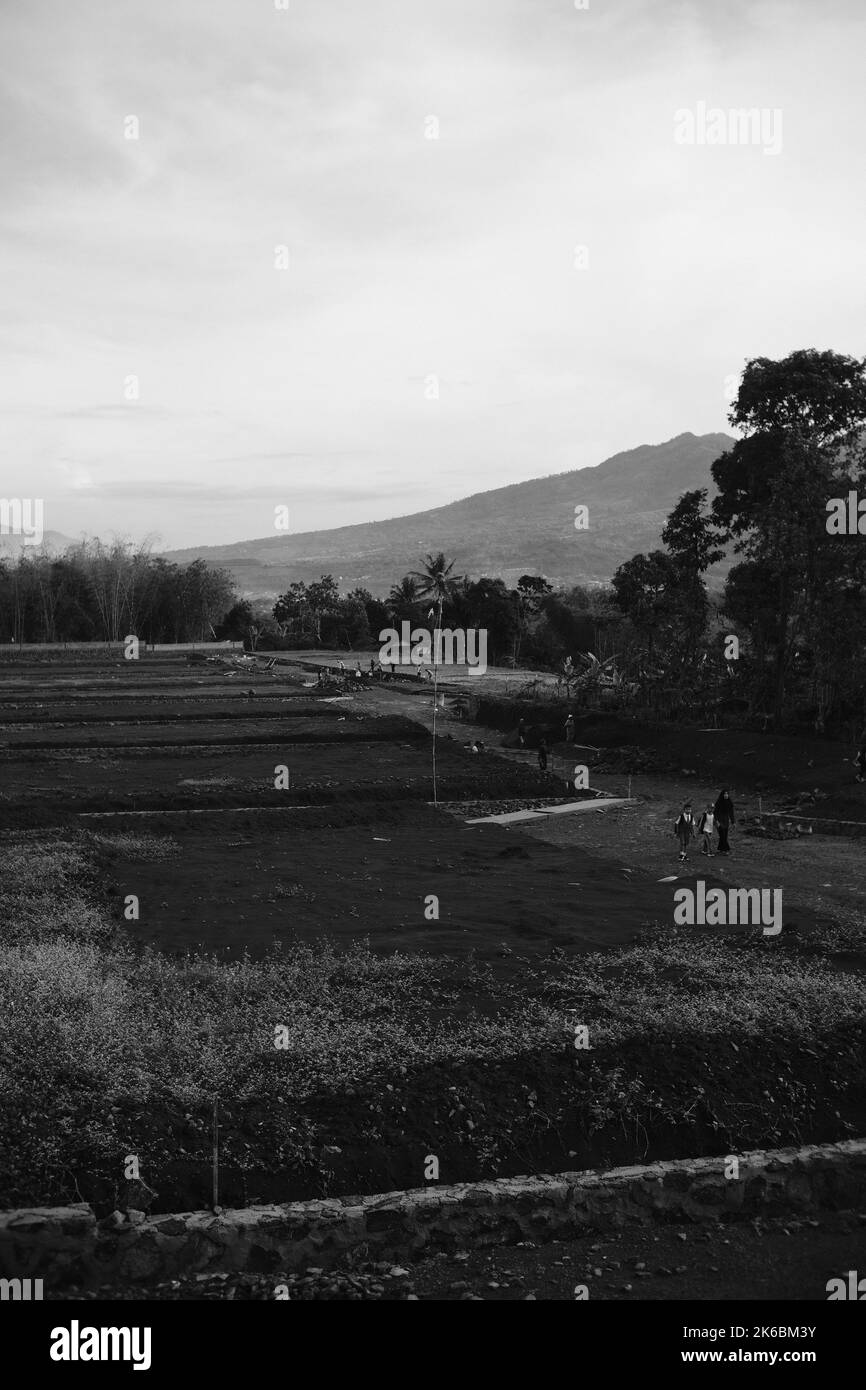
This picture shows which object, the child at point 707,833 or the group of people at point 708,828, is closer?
the group of people at point 708,828

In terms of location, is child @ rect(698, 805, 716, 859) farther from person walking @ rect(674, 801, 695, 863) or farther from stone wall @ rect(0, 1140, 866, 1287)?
stone wall @ rect(0, 1140, 866, 1287)

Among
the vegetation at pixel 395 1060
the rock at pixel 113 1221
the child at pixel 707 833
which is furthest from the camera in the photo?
the child at pixel 707 833

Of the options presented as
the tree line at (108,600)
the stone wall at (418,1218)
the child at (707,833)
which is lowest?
the stone wall at (418,1218)

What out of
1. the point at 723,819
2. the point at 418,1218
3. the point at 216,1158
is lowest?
the point at 418,1218

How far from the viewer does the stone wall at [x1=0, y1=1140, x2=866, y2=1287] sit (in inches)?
354

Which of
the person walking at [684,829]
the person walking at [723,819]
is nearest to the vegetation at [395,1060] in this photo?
the person walking at [684,829]

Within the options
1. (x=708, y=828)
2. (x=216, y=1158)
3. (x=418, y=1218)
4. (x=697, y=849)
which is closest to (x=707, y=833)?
(x=708, y=828)

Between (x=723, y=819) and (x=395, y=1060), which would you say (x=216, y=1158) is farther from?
(x=723, y=819)

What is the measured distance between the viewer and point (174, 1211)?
9672 millimetres

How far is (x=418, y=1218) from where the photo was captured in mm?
9633

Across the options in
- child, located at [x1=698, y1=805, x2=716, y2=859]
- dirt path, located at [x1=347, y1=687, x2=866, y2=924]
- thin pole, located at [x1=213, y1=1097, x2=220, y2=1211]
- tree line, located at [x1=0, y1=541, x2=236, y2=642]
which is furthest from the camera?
tree line, located at [x1=0, y1=541, x2=236, y2=642]

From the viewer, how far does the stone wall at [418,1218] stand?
900 centimetres

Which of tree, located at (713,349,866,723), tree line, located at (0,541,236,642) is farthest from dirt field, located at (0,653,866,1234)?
tree line, located at (0,541,236,642)

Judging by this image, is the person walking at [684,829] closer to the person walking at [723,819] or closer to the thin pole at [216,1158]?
the person walking at [723,819]
